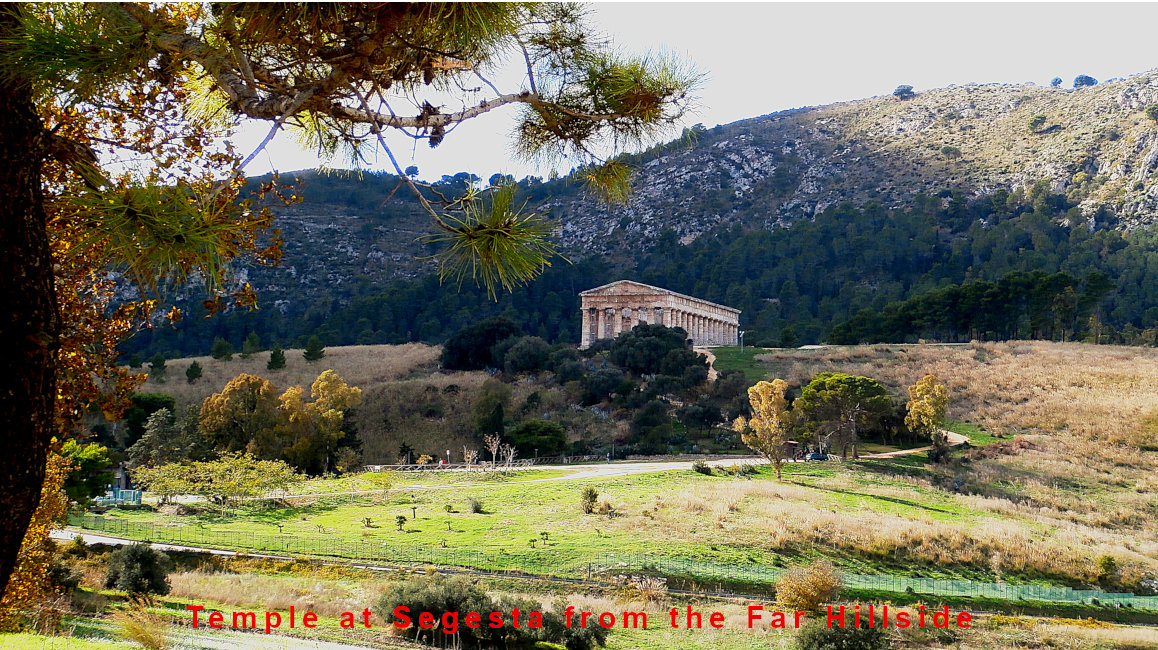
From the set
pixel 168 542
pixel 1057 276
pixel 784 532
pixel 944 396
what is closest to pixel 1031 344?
pixel 1057 276

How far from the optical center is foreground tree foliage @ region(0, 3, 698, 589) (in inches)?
147

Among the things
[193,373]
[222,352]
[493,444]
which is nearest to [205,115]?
[493,444]

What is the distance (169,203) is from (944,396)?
3487 centimetres

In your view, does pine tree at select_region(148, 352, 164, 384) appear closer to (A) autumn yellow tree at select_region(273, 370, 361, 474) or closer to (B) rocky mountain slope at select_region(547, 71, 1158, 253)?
(A) autumn yellow tree at select_region(273, 370, 361, 474)

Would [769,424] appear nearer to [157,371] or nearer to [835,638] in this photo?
[835,638]

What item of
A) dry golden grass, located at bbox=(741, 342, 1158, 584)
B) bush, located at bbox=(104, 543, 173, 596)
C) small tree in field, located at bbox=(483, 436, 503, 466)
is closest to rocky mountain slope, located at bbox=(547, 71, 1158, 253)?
dry golden grass, located at bbox=(741, 342, 1158, 584)

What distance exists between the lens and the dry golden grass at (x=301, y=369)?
1986 inches

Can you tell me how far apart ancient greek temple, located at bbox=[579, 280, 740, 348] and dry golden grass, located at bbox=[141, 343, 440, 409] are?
1317 centimetres

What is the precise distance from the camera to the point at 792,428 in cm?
3616

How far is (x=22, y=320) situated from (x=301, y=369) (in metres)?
55.0

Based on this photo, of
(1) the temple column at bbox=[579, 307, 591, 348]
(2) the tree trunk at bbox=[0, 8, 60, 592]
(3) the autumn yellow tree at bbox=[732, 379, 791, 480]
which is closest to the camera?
(2) the tree trunk at bbox=[0, 8, 60, 592]

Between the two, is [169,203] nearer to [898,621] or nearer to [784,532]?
[898,621]

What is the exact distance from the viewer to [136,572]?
14.6 meters

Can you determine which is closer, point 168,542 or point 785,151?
point 168,542
